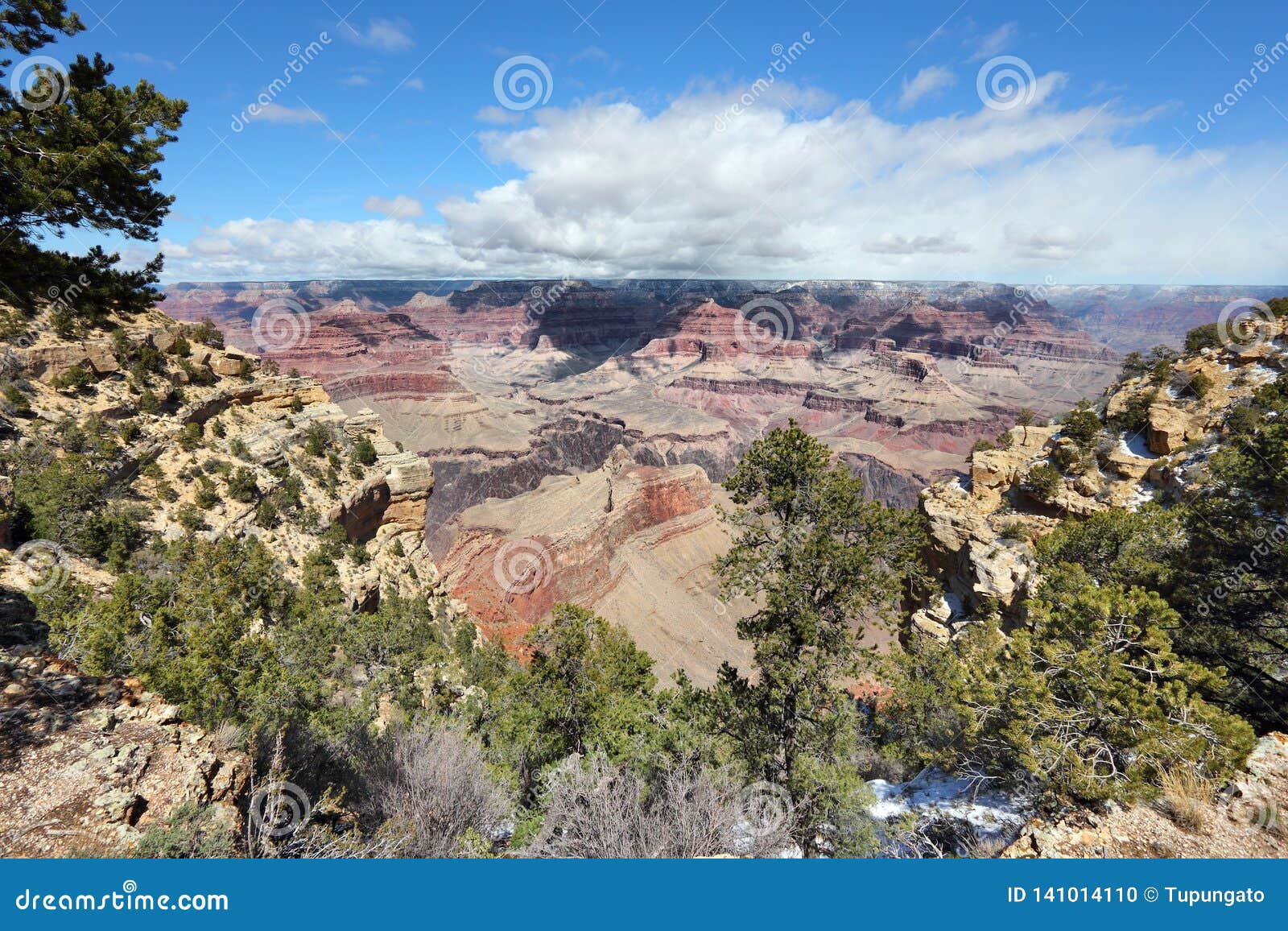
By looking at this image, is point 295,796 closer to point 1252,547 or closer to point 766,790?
point 766,790

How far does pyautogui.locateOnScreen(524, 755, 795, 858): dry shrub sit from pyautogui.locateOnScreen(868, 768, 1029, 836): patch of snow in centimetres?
380

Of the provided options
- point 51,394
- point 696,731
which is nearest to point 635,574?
point 696,731

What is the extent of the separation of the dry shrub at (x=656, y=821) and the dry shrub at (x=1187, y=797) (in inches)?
217

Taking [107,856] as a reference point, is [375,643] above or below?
below

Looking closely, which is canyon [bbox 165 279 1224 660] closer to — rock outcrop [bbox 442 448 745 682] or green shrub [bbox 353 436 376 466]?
rock outcrop [bbox 442 448 745 682]

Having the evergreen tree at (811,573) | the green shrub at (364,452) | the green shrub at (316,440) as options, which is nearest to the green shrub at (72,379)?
the green shrub at (316,440)

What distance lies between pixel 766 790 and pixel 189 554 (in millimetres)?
18864

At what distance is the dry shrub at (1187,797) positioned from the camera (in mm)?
7254

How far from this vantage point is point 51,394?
19984mm

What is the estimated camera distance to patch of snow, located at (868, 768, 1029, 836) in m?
9.78

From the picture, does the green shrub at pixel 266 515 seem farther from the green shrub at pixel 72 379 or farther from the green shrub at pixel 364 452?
the green shrub at pixel 72 379

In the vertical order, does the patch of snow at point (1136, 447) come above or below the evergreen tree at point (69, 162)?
below

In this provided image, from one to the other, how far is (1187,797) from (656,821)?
7.72 metres

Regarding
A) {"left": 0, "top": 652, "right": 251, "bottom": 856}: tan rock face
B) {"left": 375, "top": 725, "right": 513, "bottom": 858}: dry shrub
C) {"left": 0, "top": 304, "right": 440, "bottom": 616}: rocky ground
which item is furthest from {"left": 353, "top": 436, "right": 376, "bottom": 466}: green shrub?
{"left": 375, "top": 725, "right": 513, "bottom": 858}: dry shrub
